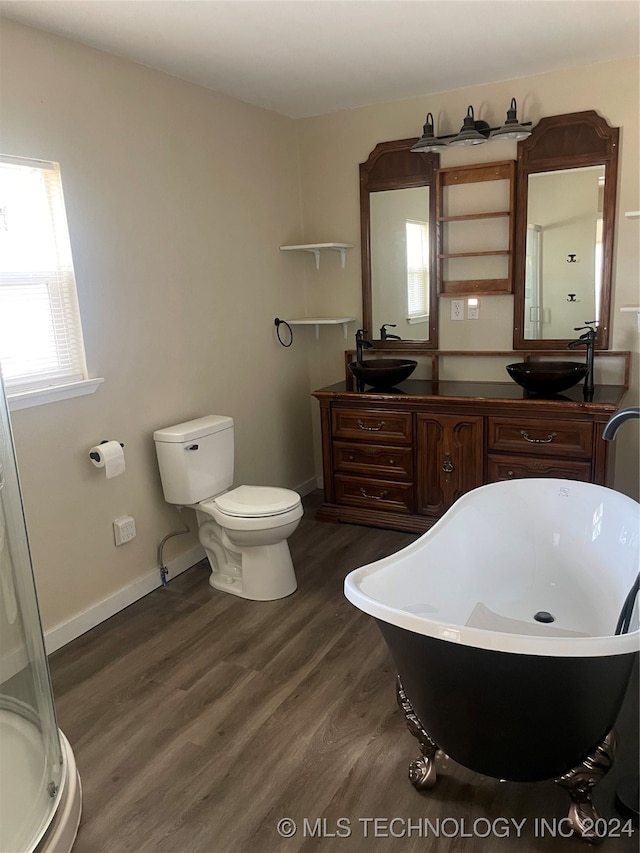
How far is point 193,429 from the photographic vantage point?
3.07 metres

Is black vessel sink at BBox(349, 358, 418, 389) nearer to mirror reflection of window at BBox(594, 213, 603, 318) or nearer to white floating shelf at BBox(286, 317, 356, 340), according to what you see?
white floating shelf at BBox(286, 317, 356, 340)

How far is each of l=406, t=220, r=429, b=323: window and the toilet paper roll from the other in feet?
6.53

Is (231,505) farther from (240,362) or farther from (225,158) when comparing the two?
(225,158)

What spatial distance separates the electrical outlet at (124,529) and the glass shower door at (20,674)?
3.26 feet

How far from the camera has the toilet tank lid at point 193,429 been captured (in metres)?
3.02

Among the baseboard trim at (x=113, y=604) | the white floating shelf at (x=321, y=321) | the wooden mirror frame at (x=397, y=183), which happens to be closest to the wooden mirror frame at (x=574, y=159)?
the wooden mirror frame at (x=397, y=183)

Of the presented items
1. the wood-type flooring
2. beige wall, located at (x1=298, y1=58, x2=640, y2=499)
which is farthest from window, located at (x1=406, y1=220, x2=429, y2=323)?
the wood-type flooring

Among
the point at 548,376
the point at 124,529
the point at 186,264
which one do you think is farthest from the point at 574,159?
the point at 124,529

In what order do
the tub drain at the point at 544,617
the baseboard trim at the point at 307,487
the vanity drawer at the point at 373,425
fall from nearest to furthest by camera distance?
the tub drain at the point at 544,617 < the vanity drawer at the point at 373,425 < the baseboard trim at the point at 307,487

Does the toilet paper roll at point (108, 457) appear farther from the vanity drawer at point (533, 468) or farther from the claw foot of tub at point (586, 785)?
the claw foot of tub at point (586, 785)

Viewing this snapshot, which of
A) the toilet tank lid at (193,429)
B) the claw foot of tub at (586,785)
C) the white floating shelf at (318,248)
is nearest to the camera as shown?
the claw foot of tub at (586,785)

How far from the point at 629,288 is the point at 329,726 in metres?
2.63

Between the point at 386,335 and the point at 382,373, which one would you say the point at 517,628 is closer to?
the point at 382,373

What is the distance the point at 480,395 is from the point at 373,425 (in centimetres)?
63
